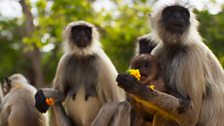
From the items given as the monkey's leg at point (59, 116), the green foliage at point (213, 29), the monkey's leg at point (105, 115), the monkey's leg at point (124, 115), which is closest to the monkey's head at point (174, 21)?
the monkey's leg at point (124, 115)

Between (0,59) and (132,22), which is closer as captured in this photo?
(132,22)

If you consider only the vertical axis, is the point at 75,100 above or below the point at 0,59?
above

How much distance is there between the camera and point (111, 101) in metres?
8.36

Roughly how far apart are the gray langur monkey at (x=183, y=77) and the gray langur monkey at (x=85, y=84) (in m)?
1.44

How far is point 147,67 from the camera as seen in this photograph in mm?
6863

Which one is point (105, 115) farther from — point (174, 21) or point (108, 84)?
point (174, 21)

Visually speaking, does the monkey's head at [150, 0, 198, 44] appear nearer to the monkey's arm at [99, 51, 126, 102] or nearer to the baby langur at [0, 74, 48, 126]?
the monkey's arm at [99, 51, 126, 102]

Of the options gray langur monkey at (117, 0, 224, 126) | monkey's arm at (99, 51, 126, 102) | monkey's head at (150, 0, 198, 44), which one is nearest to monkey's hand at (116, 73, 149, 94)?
gray langur monkey at (117, 0, 224, 126)

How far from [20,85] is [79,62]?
136 cm

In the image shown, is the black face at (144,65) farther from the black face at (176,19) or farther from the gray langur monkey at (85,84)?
the gray langur monkey at (85,84)

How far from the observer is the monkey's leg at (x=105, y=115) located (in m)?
8.08

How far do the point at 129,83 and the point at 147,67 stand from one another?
0.61 m

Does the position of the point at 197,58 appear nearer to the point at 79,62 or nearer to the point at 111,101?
the point at 111,101

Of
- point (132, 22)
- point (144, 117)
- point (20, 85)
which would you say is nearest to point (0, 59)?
point (132, 22)
